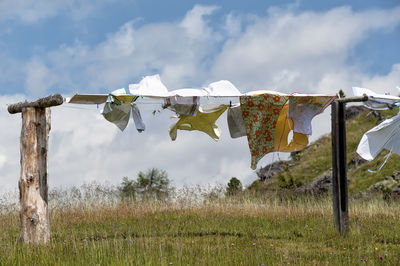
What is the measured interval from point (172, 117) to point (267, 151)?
5.91 ft

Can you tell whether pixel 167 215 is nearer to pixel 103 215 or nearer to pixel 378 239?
pixel 103 215

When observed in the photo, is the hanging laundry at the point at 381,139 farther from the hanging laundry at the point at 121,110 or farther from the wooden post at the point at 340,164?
the hanging laundry at the point at 121,110

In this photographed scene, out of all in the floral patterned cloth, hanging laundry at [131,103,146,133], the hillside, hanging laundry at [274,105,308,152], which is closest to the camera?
the floral patterned cloth

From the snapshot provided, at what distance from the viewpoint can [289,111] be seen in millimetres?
7469

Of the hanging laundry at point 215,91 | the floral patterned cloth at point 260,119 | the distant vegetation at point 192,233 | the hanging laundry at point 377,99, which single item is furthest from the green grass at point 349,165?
the hanging laundry at point 215,91

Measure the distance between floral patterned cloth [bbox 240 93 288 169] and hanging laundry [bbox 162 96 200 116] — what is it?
2.56 ft

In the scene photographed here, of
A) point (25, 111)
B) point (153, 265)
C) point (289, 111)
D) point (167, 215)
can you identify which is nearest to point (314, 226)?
point (289, 111)

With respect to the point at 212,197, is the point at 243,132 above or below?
above

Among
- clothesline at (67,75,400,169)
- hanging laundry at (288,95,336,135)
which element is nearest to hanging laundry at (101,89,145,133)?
clothesline at (67,75,400,169)

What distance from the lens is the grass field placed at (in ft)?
17.8

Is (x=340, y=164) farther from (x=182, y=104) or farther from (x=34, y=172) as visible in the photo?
(x=34, y=172)

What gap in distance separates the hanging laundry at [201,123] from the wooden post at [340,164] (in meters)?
1.90

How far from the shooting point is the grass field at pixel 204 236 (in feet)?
17.8

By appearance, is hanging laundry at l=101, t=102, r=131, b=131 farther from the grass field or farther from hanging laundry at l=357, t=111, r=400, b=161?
hanging laundry at l=357, t=111, r=400, b=161
